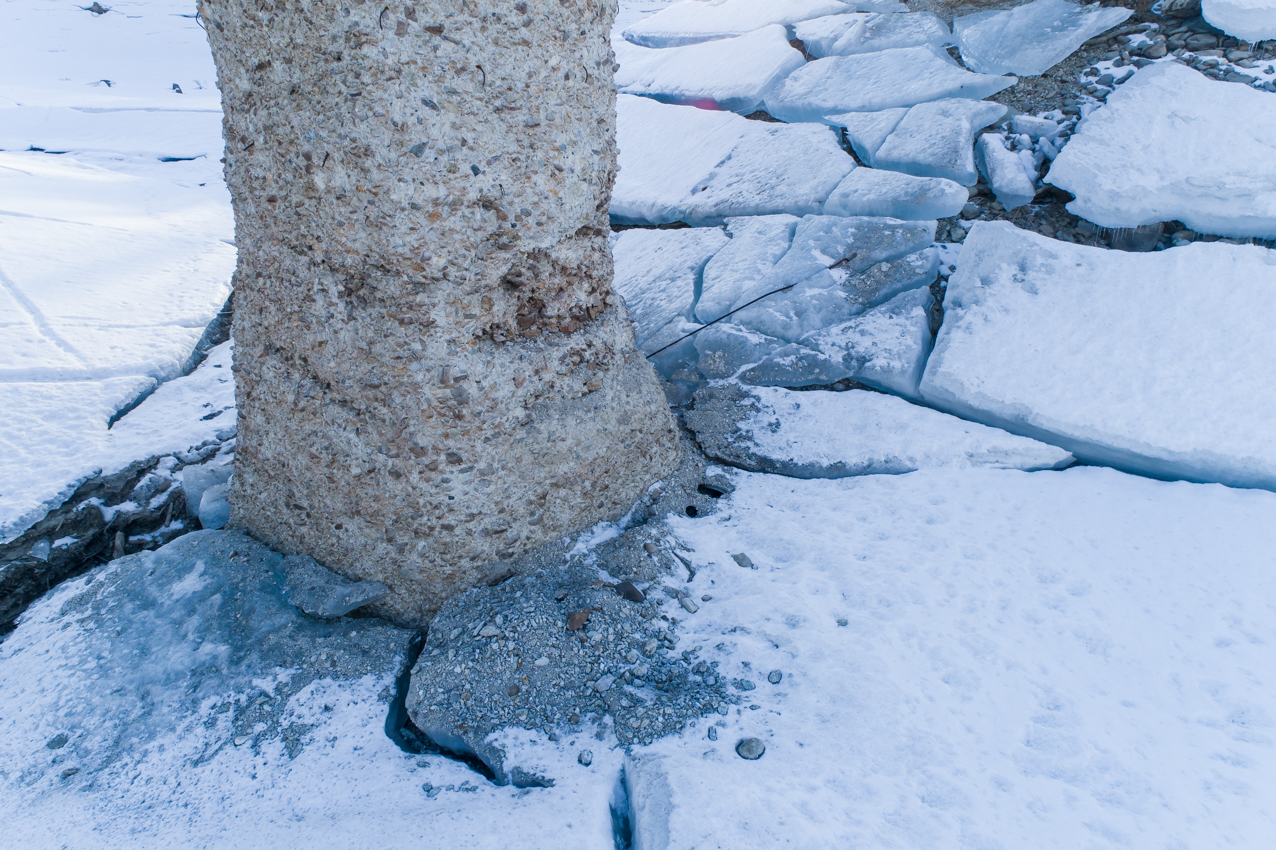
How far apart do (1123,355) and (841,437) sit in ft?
1.77

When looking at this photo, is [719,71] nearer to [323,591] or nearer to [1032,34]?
[1032,34]

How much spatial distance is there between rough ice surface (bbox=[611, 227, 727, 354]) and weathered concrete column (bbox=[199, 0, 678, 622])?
1.68 ft

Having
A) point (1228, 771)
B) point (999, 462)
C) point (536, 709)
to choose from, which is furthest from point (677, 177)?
point (1228, 771)

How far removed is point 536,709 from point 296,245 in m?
0.72

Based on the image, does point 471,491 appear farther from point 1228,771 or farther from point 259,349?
point 1228,771

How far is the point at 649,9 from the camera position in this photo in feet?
15.1

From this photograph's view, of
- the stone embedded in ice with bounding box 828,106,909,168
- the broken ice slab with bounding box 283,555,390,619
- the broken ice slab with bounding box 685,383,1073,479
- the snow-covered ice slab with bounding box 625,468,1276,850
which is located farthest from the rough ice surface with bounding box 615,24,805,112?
the broken ice slab with bounding box 283,555,390,619

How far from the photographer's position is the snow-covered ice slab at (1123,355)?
4.35 ft

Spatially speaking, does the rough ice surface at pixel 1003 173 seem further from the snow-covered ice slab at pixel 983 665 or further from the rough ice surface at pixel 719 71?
the rough ice surface at pixel 719 71

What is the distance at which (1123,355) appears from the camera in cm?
145

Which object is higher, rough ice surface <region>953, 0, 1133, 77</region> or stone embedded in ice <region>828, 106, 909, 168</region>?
rough ice surface <region>953, 0, 1133, 77</region>

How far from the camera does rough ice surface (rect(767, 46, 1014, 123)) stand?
2201 millimetres

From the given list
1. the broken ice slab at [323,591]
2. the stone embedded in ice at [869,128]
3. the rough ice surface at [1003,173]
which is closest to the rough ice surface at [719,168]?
the stone embedded in ice at [869,128]

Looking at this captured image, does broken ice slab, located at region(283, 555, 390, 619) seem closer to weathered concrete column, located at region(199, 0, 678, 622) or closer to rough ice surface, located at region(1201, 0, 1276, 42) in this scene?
weathered concrete column, located at region(199, 0, 678, 622)
